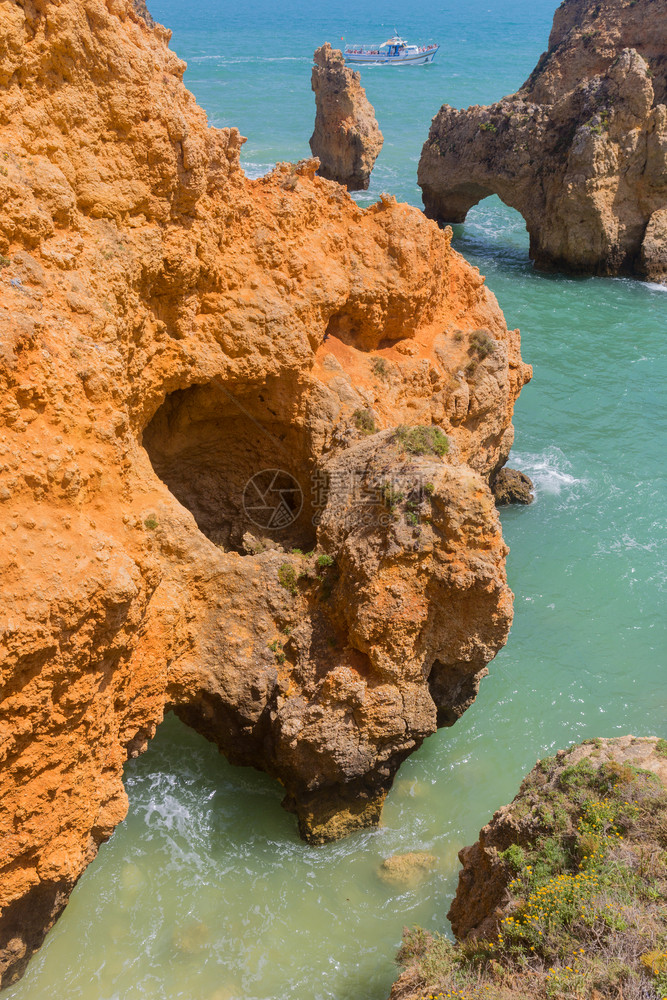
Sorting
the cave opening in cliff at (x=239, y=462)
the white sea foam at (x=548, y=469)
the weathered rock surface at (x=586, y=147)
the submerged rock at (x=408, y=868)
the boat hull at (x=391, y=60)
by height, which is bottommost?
the submerged rock at (x=408, y=868)

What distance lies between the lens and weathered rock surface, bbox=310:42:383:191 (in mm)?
40250

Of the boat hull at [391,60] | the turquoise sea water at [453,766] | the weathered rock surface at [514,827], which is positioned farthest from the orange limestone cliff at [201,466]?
the boat hull at [391,60]

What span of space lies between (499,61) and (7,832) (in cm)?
10172

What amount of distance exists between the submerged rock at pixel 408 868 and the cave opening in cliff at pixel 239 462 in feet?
19.3

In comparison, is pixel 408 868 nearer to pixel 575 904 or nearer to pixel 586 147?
pixel 575 904

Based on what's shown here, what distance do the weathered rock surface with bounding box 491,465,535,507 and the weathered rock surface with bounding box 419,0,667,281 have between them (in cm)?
1820

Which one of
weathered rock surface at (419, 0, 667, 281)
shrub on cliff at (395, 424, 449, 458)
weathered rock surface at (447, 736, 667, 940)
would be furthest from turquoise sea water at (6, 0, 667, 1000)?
shrub on cliff at (395, 424, 449, 458)

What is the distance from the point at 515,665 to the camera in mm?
16984

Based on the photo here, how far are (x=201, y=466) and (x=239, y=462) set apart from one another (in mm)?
788

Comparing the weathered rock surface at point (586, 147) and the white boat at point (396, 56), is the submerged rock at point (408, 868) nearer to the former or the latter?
the weathered rock surface at point (586, 147)

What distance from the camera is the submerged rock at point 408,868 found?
12.5 m

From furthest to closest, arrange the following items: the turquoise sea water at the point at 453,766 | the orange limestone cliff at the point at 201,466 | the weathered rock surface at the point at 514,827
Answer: the turquoise sea water at the point at 453,766 → the weathered rock surface at the point at 514,827 → the orange limestone cliff at the point at 201,466

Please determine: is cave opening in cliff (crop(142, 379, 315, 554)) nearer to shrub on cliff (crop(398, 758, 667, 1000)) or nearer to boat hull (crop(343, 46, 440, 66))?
shrub on cliff (crop(398, 758, 667, 1000))

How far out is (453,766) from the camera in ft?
47.9
